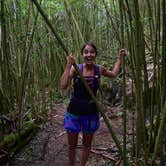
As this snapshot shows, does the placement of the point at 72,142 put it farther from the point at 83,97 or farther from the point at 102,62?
the point at 102,62

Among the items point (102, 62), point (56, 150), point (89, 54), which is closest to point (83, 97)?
point (89, 54)

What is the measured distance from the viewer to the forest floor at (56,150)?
313cm

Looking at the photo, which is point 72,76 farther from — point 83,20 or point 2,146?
point 83,20

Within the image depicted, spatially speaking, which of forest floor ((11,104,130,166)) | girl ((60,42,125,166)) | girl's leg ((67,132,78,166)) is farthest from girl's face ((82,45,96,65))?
forest floor ((11,104,130,166))

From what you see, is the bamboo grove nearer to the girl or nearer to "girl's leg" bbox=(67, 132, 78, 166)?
the girl

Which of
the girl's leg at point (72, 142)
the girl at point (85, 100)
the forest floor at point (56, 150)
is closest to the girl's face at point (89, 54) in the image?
the girl at point (85, 100)

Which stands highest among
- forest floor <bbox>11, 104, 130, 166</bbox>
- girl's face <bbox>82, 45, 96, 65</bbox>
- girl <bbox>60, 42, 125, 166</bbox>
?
girl's face <bbox>82, 45, 96, 65</bbox>

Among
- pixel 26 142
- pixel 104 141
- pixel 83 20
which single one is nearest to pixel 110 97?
pixel 83 20

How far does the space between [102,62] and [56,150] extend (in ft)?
8.77

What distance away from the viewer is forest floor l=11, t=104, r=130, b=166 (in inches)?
123

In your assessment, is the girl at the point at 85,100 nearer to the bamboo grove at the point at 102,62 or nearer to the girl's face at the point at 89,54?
the girl's face at the point at 89,54

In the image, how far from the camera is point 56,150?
3545mm

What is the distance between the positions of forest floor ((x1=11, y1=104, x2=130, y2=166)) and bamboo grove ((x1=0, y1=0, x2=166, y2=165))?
19 cm

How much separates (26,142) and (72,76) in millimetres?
1384
